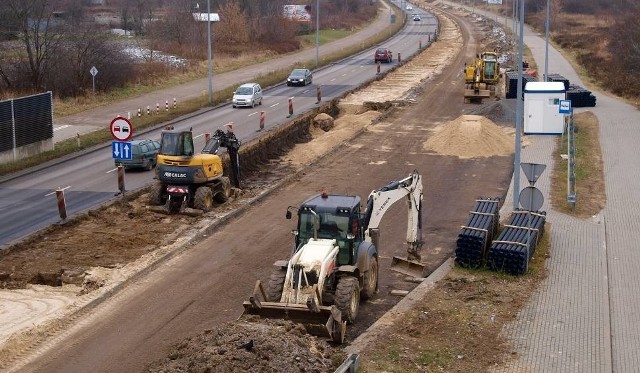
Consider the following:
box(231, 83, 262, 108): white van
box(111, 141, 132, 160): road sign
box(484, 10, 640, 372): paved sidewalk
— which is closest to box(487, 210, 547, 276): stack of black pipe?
box(484, 10, 640, 372): paved sidewalk

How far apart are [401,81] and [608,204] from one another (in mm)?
36791

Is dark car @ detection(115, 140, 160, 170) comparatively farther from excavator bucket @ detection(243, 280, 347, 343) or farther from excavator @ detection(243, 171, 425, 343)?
excavator bucket @ detection(243, 280, 347, 343)

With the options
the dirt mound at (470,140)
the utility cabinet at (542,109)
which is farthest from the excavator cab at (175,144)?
the utility cabinet at (542,109)

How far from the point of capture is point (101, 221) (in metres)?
24.9

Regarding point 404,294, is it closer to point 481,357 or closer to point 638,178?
point 481,357

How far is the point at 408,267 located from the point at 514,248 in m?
2.49

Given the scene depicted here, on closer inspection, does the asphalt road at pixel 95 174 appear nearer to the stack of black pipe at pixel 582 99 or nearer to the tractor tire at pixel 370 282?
the tractor tire at pixel 370 282

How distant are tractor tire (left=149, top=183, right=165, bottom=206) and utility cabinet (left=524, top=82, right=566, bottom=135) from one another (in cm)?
2001

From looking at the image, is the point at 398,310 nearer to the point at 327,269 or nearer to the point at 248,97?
the point at 327,269

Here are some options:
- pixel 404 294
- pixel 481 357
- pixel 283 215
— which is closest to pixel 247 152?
pixel 283 215

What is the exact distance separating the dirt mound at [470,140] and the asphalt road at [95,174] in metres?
8.27

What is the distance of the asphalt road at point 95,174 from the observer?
83.6 feet

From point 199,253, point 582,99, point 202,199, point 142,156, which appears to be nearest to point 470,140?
point 142,156

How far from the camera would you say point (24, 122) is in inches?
1384
